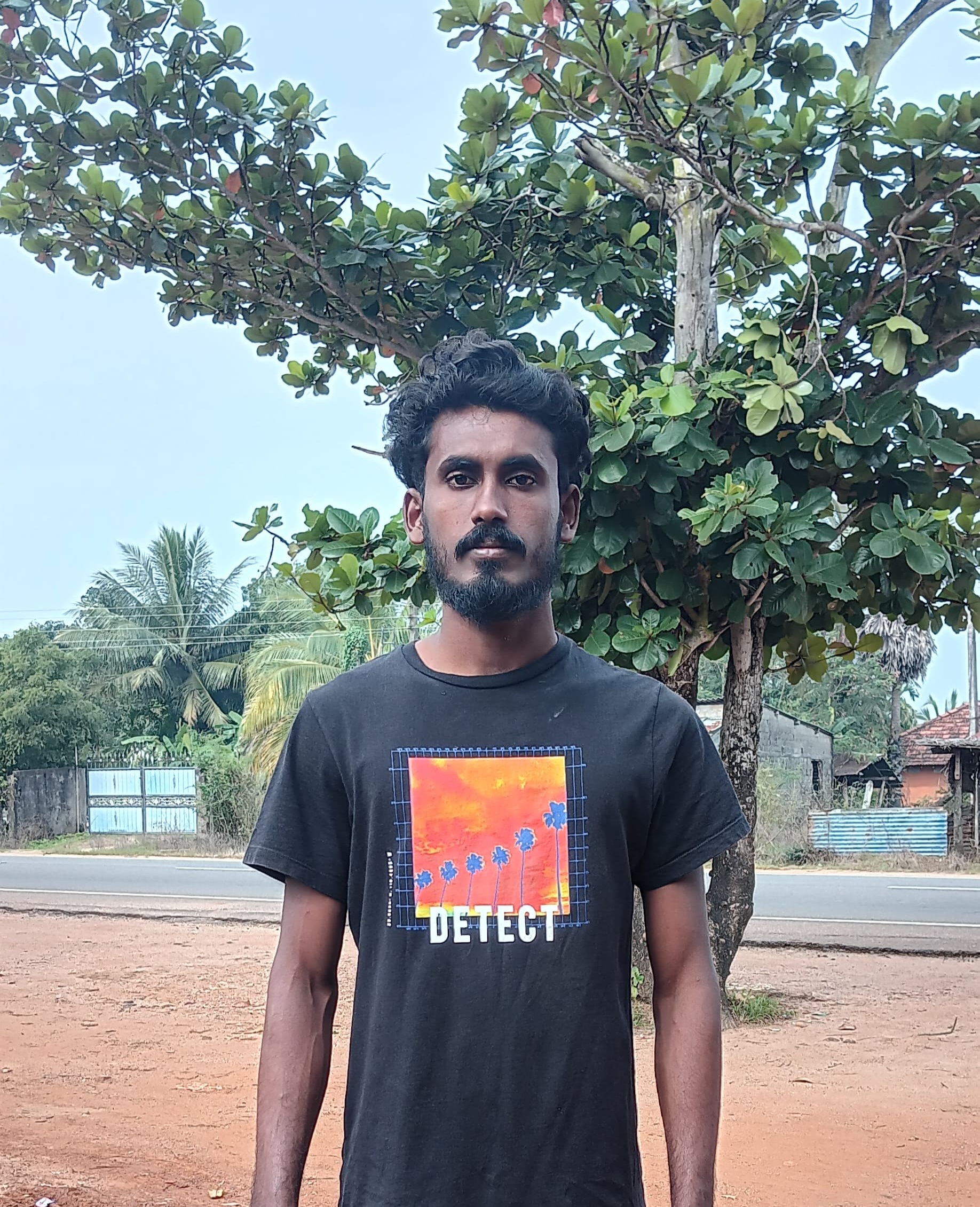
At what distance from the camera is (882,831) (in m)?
20.9

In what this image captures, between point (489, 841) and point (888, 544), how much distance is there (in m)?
3.29

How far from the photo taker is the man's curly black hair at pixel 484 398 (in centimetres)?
193

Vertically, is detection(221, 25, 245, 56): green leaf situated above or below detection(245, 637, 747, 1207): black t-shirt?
above

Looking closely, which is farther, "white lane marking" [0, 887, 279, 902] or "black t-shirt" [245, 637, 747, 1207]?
"white lane marking" [0, 887, 279, 902]

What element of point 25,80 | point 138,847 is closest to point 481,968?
point 25,80

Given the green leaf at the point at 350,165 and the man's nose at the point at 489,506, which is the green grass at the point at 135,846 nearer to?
the green leaf at the point at 350,165

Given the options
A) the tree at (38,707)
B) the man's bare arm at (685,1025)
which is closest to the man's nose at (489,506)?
the man's bare arm at (685,1025)

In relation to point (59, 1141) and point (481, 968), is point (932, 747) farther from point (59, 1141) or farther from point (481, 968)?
point (481, 968)

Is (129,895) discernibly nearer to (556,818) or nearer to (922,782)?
(556,818)

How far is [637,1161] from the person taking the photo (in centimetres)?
175

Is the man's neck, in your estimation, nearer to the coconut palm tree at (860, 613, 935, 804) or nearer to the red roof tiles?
the red roof tiles

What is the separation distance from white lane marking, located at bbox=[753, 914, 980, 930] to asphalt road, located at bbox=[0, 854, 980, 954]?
0.01 metres

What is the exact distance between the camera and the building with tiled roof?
27.6 metres

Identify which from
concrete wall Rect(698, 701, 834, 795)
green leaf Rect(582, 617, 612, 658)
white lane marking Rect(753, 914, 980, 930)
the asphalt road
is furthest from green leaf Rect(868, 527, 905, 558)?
concrete wall Rect(698, 701, 834, 795)
